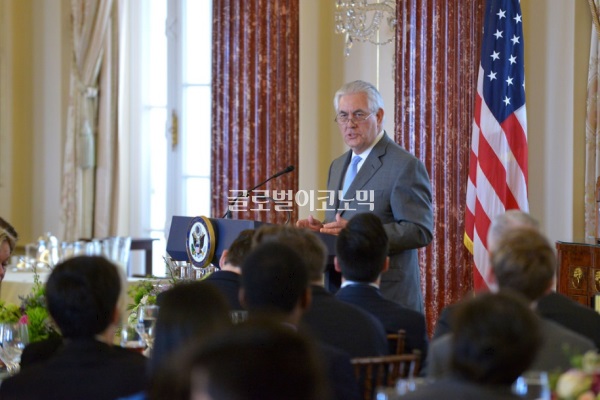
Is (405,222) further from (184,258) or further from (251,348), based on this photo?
(251,348)

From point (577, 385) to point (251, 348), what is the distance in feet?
3.00

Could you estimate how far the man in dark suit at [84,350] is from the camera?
83.4 inches

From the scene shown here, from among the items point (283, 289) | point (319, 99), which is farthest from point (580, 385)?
point (319, 99)

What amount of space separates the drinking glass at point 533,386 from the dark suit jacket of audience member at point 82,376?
2.68 ft

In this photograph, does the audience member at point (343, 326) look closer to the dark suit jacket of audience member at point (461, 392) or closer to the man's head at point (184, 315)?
the man's head at point (184, 315)

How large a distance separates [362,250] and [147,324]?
0.71 meters

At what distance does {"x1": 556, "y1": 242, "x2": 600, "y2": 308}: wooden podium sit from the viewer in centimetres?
548

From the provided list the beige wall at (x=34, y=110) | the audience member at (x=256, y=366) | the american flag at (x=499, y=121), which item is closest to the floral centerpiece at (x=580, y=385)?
the audience member at (x=256, y=366)

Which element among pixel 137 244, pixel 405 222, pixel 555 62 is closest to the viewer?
pixel 405 222

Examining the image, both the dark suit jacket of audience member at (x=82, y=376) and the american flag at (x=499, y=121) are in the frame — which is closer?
the dark suit jacket of audience member at (x=82, y=376)

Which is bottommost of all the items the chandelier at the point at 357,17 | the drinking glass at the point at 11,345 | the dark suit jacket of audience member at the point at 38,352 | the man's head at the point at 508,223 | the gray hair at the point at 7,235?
the drinking glass at the point at 11,345

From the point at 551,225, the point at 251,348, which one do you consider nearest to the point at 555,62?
the point at 551,225

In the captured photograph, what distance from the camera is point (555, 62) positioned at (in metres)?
6.94

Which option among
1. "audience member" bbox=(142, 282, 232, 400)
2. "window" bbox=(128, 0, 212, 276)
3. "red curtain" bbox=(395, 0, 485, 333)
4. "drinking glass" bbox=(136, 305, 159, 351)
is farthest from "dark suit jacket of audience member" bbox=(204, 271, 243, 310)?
"window" bbox=(128, 0, 212, 276)
